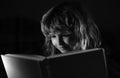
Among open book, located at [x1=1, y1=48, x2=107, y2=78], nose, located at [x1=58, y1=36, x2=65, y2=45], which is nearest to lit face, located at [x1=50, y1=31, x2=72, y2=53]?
nose, located at [x1=58, y1=36, x2=65, y2=45]

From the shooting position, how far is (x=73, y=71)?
2.74 ft

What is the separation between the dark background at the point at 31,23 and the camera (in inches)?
62.8

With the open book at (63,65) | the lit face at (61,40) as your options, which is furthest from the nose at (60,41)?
the open book at (63,65)

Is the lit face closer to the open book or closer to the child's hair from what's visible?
the child's hair

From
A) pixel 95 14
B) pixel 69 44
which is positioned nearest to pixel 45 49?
pixel 69 44

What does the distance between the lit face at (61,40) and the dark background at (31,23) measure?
1.23ft

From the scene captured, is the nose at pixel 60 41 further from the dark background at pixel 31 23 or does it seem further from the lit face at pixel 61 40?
the dark background at pixel 31 23

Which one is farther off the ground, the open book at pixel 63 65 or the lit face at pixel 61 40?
the lit face at pixel 61 40

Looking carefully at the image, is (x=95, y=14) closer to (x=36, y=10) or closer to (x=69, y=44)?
(x=36, y=10)

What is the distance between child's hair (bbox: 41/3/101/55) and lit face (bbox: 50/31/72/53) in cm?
4

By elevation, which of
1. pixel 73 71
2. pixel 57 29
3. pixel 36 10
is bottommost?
pixel 73 71

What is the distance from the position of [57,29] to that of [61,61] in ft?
1.45

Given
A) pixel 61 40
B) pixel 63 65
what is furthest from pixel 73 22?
pixel 63 65

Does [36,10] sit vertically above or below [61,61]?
above
